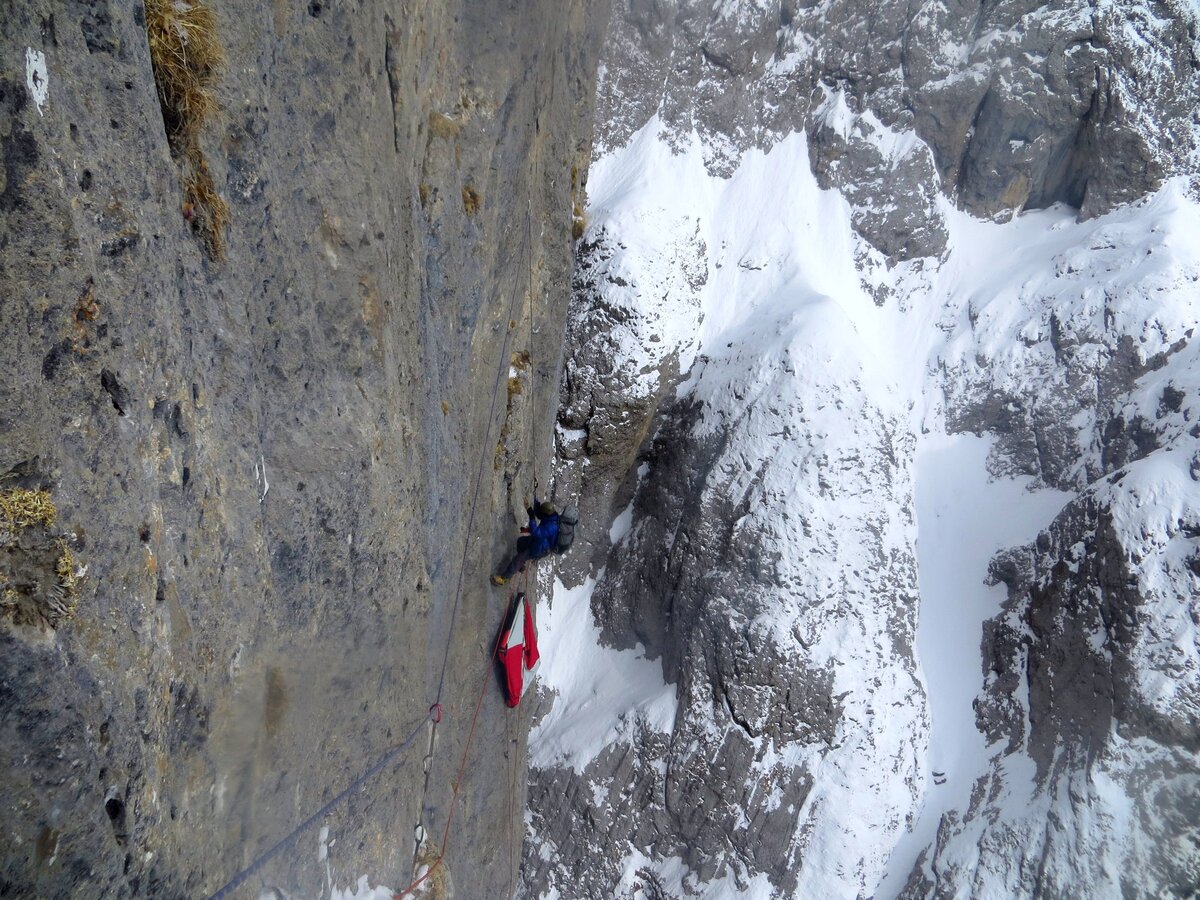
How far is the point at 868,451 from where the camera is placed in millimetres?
15609

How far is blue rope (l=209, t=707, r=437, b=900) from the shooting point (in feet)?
13.7

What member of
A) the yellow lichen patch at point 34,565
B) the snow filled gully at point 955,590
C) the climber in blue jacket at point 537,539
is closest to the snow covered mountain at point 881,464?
the snow filled gully at point 955,590

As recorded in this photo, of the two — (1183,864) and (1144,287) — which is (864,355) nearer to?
(1144,287)

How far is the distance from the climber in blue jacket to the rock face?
72 centimetres

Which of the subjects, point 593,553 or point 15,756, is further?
point 593,553

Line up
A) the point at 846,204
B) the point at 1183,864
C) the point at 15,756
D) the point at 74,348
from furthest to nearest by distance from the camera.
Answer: the point at 846,204 < the point at 1183,864 < the point at 74,348 < the point at 15,756

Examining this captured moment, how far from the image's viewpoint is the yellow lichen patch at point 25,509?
257cm

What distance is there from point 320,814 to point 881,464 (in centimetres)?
1383

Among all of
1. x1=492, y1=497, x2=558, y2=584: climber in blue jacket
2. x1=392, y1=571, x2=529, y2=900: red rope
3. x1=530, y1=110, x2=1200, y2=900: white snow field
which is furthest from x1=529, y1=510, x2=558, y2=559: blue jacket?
x1=530, y1=110, x2=1200, y2=900: white snow field

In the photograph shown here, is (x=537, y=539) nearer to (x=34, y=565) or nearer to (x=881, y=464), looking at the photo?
(x=34, y=565)

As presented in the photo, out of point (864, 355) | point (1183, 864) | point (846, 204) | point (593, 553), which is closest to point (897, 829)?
point (1183, 864)

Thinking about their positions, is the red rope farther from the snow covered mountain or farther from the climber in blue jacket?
the snow covered mountain

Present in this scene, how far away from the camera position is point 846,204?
19094 millimetres

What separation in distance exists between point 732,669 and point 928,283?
1259 centimetres
